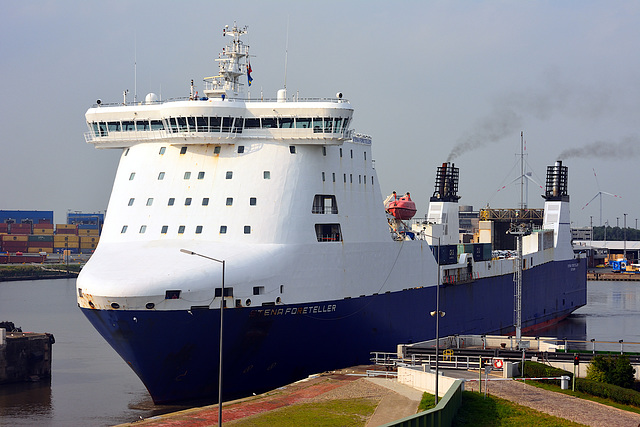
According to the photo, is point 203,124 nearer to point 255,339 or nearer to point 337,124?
point 337,124

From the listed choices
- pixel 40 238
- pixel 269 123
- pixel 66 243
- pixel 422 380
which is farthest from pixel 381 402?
pixel 40 238

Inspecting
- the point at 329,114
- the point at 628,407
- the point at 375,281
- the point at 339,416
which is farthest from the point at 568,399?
the point at 329,114

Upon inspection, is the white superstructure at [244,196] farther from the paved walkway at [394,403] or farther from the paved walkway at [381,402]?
the paved walkway at [394,403]

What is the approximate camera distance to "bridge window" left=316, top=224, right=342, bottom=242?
35281mm

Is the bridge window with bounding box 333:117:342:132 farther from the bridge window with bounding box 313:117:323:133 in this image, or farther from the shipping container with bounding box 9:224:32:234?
the shipping container with bounding box 9:224:32:234

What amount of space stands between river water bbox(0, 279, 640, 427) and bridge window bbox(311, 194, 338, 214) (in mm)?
10055

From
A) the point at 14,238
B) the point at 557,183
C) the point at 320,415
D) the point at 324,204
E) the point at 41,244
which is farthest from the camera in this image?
the point at 41,244

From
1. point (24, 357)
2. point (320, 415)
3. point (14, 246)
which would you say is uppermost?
point (320, 415)

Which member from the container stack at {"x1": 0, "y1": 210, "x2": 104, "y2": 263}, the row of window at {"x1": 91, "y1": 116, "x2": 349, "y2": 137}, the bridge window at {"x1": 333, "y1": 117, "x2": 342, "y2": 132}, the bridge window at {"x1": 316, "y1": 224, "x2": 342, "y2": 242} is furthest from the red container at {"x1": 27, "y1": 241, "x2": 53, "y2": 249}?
the bridge window at {"x1": 333, "y1": 117, "x2": 342, "y2": 132}

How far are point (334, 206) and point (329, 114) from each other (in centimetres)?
394

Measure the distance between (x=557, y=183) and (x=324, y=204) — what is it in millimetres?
36534

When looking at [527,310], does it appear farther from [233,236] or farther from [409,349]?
[233,236]

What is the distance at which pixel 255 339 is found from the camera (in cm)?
3164

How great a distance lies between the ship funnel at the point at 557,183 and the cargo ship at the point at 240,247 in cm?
2856
